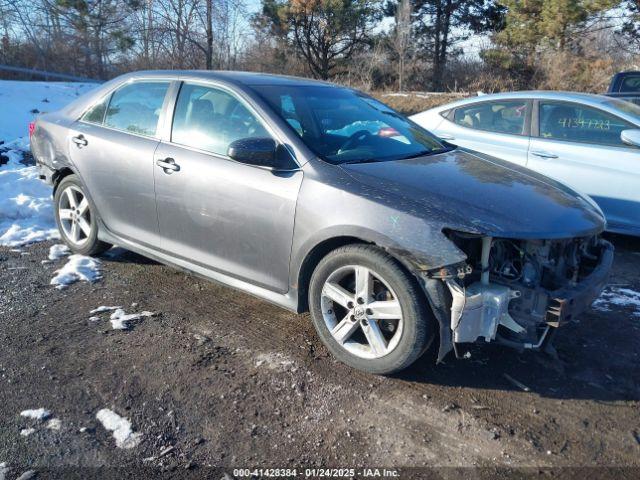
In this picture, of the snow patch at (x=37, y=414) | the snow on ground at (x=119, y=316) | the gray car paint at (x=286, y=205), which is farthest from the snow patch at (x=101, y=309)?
the snow patch at (x=37, y=414)

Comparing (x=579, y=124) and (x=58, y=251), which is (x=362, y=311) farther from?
(x=579, y=124)

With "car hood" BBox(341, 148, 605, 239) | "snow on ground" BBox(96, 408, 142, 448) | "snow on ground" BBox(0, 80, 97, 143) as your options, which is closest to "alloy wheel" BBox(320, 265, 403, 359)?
"car hood" BBox(341, 148, 605, 239)

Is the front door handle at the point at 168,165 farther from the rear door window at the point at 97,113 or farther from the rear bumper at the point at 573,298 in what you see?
the rear bumper at the point at 573,298

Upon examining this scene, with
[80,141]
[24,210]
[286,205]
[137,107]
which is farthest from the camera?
[24,210]

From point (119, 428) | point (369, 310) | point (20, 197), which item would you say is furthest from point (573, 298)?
point (20, 197)

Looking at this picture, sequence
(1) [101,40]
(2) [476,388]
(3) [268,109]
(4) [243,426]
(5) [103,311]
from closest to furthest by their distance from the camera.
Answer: (4) [243,426]
(2) [476,388]
(3) [268,109]
(5) [103,311]
(1) [101,40]

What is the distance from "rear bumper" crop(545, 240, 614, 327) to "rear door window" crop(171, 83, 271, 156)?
6.61ft

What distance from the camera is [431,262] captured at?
9.73 ft

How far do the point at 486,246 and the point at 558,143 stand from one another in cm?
351

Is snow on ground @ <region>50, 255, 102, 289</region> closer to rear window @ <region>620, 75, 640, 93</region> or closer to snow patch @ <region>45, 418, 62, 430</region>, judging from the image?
snow patch @ <region>45, 418, 62, 430</region>

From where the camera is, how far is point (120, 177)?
14.6 feet

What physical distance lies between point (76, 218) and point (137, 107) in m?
1.25

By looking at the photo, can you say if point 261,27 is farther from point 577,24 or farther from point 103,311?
point 103,311

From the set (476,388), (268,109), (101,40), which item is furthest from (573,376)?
(101,40)
